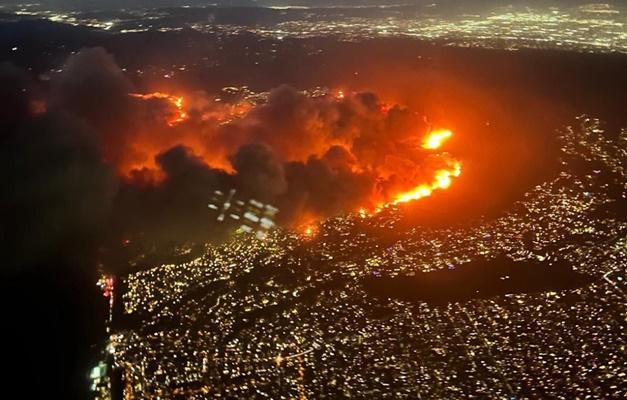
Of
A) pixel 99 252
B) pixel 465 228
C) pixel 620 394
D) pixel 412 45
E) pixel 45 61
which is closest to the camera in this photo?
pixel 620 394

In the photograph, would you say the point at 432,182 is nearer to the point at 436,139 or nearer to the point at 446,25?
the point at 436,139

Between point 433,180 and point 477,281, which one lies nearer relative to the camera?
point 477,281

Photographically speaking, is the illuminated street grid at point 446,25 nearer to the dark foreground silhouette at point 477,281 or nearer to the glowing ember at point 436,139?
the glowing ember at point 436,139

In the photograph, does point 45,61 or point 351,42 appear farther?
point 351,42

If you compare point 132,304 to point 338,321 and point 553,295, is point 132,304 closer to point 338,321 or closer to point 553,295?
point 338,321

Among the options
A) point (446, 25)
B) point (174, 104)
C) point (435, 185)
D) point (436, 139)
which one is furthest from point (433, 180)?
point (446, 25)

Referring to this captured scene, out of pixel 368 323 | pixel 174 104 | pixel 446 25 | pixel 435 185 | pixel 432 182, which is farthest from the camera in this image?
pixel 446 25

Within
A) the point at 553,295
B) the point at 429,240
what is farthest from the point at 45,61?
the point at 553,295
